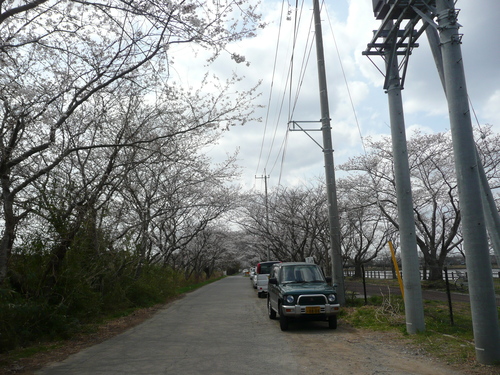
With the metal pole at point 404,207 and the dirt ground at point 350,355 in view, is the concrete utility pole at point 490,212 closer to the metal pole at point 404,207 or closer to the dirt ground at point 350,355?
the dirt ground at point 350,355

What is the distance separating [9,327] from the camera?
8.48m

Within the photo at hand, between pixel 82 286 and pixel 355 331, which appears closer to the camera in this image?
pixel 355 331

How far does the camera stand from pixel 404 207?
9.63m

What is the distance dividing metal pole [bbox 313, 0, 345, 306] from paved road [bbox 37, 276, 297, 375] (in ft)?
10.1

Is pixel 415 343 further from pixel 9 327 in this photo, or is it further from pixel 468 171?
pixel 9 327

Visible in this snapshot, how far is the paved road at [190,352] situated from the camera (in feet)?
22.5

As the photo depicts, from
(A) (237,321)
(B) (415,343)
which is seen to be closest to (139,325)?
(A) (237,321)

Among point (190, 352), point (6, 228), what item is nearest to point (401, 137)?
point (190, 352)

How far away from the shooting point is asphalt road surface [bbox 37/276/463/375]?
6.69 meters

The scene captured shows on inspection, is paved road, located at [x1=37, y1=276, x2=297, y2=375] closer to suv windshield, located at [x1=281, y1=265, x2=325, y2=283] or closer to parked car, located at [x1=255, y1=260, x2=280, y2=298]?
suv windshield, located at [x1=281, y1=265, x2=325, y2=283]

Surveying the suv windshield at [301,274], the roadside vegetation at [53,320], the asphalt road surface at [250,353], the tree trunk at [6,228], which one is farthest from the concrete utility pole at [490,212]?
the tree trunk at [6,228]

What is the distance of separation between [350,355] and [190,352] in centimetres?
310

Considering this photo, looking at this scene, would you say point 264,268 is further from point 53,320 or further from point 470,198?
point 470,198

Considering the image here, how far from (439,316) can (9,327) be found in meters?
10.7
